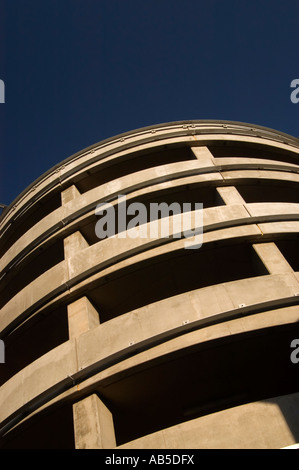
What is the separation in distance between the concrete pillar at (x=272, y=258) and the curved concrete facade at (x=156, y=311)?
46 millimetres

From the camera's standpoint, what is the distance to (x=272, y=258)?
29.6 ft

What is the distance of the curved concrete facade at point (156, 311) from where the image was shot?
23.6 ft

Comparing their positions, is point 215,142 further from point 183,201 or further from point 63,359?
point 63,359

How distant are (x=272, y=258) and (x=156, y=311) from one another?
3117 mm

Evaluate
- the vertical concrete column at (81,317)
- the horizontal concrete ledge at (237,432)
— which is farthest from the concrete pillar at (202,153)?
the horizontal concrete ledge at (237,432)

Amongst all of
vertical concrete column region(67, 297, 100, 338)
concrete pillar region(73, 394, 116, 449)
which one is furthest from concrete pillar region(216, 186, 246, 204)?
concrete pillar region(73, 394, 116, 449)

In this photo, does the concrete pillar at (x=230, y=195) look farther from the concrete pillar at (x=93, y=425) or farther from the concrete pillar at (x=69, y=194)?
the concrete pillar at (x=93, y=425)

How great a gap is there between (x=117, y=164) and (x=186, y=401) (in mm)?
9353

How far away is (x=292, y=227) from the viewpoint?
9.93 meters

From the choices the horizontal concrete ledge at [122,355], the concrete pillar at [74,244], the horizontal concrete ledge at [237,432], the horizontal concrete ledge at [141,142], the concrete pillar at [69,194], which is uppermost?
the horizontal concrete ledge at [141,142]

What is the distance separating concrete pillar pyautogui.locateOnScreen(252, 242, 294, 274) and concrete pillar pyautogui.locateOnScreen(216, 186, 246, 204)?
6.50 feet

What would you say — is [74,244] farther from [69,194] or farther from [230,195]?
Answer: [230,195]

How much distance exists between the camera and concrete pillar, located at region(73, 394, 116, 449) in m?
6.23

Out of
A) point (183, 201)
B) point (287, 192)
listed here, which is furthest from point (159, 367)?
point (287, 192)
